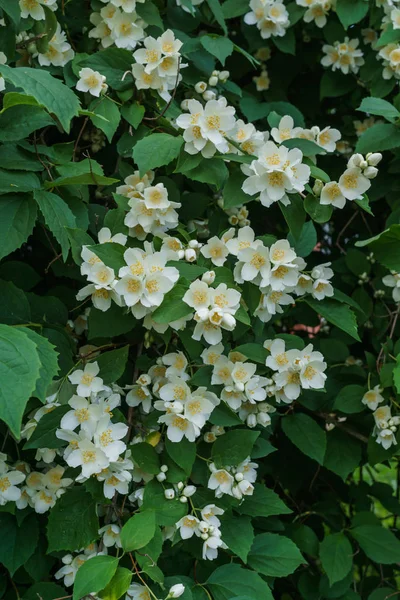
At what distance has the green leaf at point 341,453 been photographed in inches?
80.1

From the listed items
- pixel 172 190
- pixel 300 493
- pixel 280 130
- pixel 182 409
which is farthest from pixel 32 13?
pixel 300 493

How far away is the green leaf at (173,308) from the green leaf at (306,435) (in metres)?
0.61

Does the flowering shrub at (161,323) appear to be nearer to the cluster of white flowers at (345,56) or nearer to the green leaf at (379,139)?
the green leaf at (379,139)

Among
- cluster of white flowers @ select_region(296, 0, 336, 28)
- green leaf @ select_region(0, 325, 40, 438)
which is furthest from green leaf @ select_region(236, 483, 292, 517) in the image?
cluster of white flowers @ select_region(296, 0, 336, 28)

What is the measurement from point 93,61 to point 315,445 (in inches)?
47.6

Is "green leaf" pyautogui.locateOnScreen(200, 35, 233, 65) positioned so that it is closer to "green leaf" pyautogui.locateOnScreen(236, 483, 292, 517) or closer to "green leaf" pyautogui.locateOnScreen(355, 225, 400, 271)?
"green leaf" pyautogui.locateOnScreen(355, 225, 400, 271)

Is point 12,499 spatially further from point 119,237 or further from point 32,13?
point 32,13

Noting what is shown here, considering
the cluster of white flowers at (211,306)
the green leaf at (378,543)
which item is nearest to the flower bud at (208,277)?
the cluster of white flowers at (211,306)

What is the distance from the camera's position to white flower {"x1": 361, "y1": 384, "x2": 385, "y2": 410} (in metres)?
1.95

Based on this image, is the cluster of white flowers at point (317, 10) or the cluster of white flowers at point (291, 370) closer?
the cluster of white flowers at point (291, 370)

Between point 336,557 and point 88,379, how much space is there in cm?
95

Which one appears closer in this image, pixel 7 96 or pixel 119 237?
pixel 7 96

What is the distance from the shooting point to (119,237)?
5.49ft

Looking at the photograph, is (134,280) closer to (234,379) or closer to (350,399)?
(234,379)
